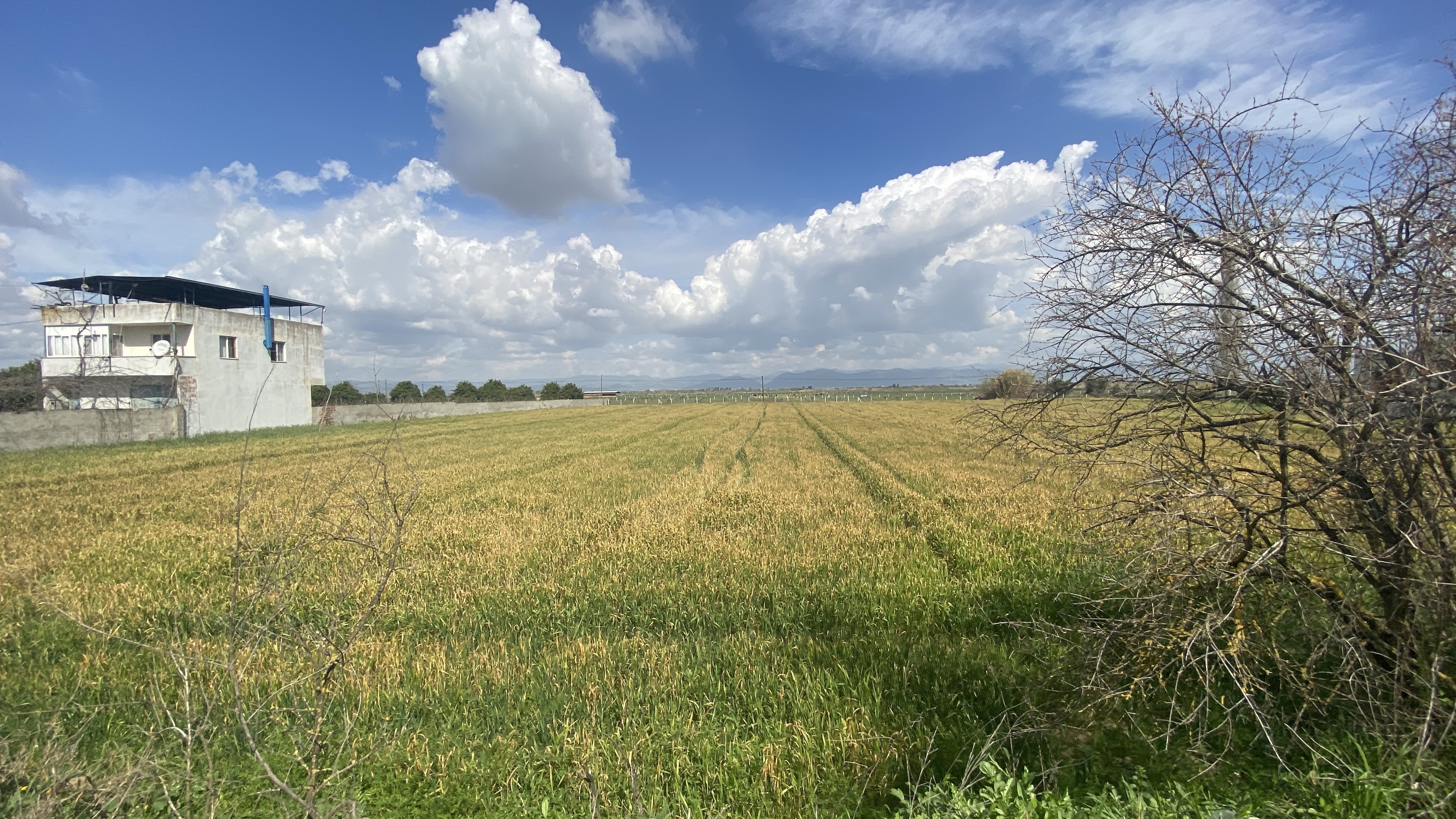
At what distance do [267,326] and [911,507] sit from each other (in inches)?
1743

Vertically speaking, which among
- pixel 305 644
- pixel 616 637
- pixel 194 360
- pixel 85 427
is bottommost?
pixel 616 637

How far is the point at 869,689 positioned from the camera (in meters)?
4.78

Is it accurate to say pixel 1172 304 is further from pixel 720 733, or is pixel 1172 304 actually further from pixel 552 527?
pixel 552 527

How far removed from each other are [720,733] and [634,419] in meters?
45.4

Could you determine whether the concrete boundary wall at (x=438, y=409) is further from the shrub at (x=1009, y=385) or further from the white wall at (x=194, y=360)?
the shrub at (x=1009, y=385)

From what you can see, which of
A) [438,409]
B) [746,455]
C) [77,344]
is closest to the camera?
[746,455]

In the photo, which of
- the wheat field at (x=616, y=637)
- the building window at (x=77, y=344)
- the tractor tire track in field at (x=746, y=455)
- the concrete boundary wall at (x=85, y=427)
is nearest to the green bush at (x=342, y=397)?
the building window at (x=77, y=344)

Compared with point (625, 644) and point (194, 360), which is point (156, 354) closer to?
point (194, 360)

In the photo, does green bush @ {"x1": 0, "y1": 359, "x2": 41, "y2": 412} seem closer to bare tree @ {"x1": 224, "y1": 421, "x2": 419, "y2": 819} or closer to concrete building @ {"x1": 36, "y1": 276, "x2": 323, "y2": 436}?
concrete building @ {"x1": 36, "y1": 276, "x2": 323, "y2": 436}

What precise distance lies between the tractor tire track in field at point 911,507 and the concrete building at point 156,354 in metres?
30.3

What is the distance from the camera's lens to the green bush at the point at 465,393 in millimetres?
87562

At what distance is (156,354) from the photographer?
115 feet

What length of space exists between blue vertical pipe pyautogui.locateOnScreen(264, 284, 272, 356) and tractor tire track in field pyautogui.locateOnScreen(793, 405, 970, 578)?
126 feet

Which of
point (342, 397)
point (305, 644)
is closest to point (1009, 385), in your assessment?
point (305, 644)
